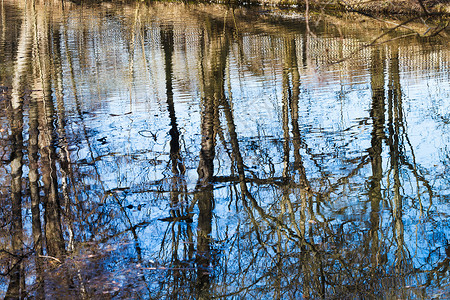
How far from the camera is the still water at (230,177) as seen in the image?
5.72 m

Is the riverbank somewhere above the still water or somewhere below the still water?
above

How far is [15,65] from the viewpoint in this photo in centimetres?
1842

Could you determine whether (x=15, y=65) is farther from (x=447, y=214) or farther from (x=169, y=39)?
(x=447, y=214)

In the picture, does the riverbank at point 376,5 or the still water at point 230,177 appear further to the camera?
the riverbank at point 376,5

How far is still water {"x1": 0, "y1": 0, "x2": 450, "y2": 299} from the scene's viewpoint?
5.72m

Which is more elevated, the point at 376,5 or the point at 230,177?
the point at 376,5

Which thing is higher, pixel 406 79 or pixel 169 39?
pixel 169 39

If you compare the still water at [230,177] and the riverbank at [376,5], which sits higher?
the riverbank at [376,5]

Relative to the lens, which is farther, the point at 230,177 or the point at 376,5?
the point at 376,5

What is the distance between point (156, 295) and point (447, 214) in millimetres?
3856

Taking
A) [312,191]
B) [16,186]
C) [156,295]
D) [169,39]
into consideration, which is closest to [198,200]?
[312,191]

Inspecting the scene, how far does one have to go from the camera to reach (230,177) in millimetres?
8539

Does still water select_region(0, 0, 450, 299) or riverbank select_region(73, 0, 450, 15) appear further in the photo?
riverbank select_region(73, 0, 450, 15)

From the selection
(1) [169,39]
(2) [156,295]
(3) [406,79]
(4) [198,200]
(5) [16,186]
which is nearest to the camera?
(2) [156,295]
